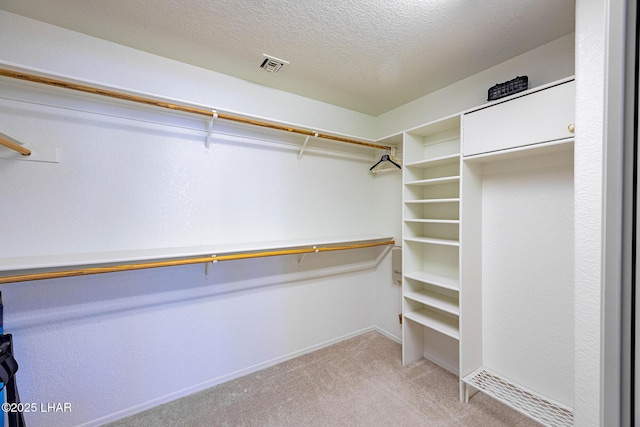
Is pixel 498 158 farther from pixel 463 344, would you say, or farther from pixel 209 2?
pixel 209 2

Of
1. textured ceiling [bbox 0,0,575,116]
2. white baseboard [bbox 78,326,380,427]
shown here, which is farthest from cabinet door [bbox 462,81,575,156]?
white baseboard [bbox 78,326,380,427]

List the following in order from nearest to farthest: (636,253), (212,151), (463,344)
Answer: (636,253) < (463,344) < (212,151)

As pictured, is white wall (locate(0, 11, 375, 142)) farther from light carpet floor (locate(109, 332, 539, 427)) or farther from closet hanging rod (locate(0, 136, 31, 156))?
light carpet floor (locate(109, 332, 539, 427))

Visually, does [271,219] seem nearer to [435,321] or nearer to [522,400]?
[435,321]

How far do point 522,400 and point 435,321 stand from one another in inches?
26.8

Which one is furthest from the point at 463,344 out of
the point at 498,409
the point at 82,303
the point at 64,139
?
the point at 64,139

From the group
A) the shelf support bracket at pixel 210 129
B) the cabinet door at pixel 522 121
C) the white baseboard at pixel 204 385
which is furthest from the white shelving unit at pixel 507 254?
the shelf support bracket at pixel 210 129

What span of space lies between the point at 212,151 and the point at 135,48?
2.73ft

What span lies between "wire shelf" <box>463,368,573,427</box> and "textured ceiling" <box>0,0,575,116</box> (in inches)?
93.4

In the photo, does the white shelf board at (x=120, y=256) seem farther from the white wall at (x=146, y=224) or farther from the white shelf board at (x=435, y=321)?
the white shelf board at (x=435, y=321)

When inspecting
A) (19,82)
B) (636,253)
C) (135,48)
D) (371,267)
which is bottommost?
(371,267)

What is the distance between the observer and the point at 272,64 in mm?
1955

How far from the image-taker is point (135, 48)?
5.85 feet

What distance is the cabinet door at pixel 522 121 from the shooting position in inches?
55.8
